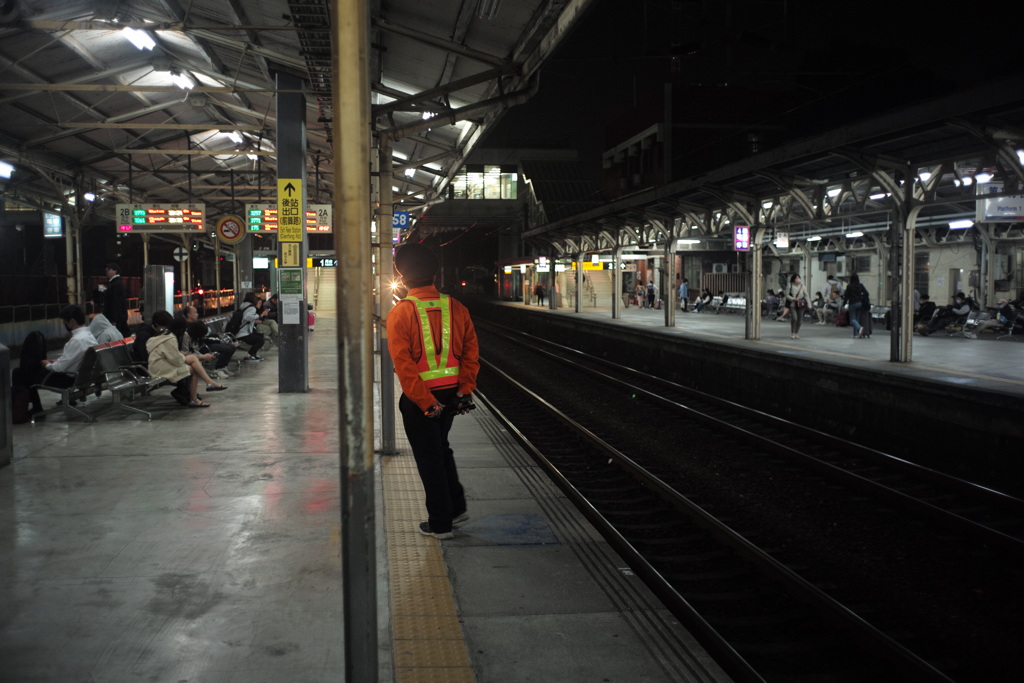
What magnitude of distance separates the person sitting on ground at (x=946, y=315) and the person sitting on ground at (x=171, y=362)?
1649 centimetres

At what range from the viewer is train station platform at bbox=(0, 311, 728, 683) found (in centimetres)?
338

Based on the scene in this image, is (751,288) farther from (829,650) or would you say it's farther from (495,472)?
(829,650)

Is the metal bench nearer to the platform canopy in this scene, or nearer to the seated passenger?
the platform canopy

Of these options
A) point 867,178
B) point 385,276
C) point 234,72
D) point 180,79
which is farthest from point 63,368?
point 867,178

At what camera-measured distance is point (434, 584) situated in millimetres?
4324

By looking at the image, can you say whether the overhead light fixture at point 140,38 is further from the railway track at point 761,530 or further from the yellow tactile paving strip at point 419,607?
the yellow tactile paving strip at point 419,607

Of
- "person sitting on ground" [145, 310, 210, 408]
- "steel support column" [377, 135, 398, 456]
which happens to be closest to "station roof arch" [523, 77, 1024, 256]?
"steel support column" [377, 135, 398, 456]

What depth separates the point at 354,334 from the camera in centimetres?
228

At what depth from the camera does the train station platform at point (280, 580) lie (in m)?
3.38

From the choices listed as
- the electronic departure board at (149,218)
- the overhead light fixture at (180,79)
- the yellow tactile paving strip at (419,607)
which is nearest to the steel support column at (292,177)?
the overhead light fixture at (180,79)

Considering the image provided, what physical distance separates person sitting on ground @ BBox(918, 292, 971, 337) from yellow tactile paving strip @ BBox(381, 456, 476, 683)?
17306 mm

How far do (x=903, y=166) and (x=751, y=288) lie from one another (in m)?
5.84

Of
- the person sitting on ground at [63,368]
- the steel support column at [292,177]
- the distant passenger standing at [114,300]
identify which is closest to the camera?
the person sitting on ground at [63,368]

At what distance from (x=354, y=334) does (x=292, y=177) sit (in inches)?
367
